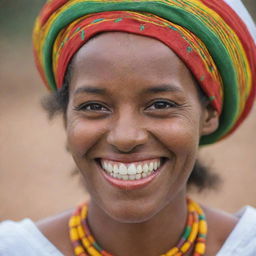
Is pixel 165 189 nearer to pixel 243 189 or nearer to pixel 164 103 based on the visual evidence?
pixel 164 103

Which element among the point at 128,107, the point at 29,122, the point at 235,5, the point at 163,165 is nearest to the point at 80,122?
the point at 128,107

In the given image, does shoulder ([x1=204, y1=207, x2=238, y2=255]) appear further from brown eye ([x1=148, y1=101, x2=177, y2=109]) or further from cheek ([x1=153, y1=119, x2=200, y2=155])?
brown eye ([x1=148, y1=101, x2=177, y2=109])


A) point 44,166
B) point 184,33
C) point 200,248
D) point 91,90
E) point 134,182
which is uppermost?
point 184,33

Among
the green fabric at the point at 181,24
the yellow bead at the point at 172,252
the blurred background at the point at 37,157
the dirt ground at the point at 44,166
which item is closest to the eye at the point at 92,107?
the green fabric at the point at 181,24

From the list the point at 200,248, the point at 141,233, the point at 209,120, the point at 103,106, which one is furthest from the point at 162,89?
the point at 200,248

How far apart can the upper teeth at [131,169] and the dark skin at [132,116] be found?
36 mm

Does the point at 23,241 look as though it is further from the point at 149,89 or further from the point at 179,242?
the point at 149,89

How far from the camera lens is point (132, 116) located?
2385 millimetres

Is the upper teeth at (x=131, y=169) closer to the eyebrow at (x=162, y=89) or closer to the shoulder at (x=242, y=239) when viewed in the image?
the eyebrow at (x=162, y=89)

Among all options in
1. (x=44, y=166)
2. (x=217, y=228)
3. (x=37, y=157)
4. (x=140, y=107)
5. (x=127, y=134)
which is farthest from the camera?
(x=37, y=157)

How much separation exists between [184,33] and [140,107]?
1.49ft

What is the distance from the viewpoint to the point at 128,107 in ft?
7.84

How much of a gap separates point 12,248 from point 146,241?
743mm

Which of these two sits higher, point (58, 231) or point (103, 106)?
point (103, 106)
